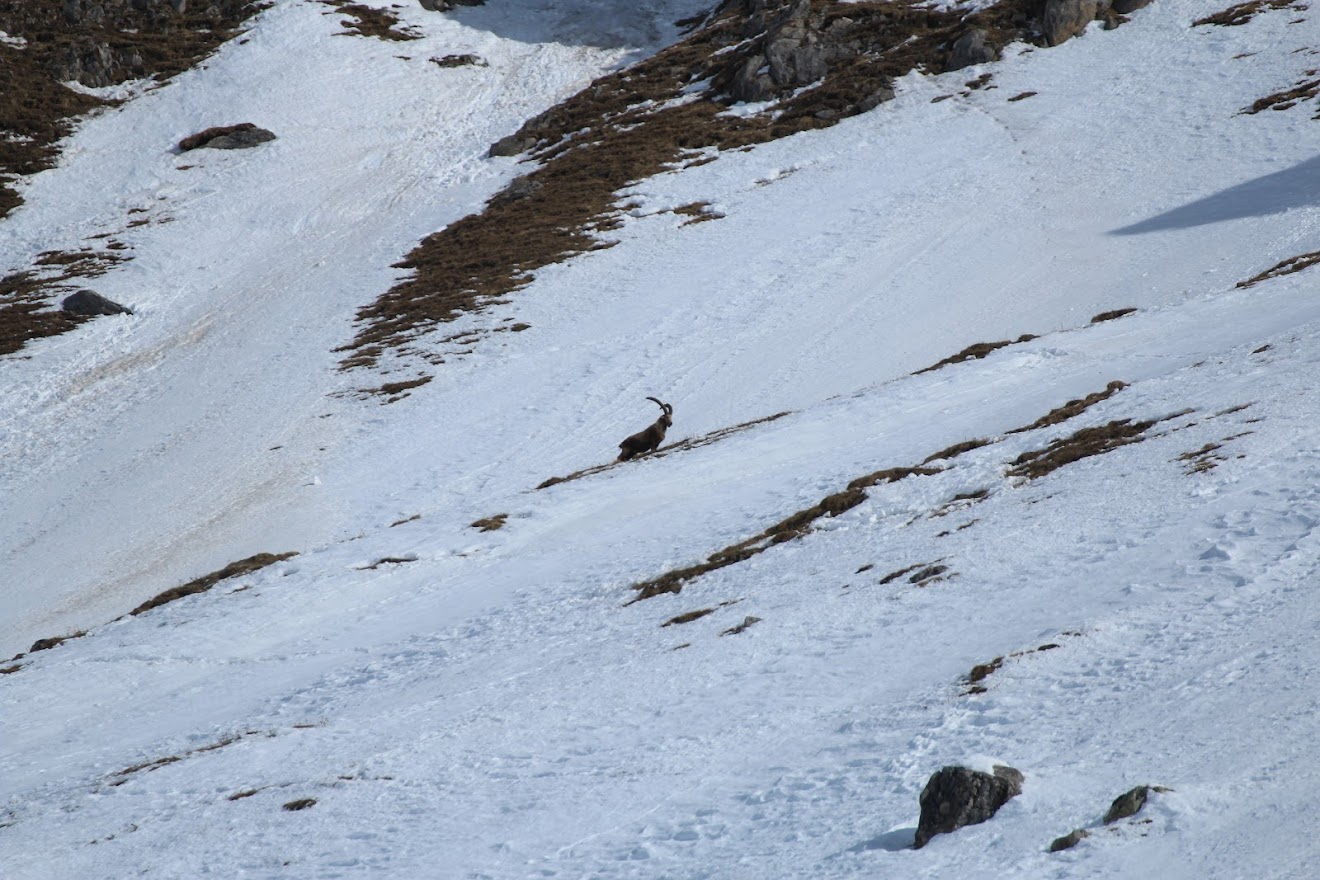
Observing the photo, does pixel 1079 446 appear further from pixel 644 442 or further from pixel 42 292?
pixel 42 292

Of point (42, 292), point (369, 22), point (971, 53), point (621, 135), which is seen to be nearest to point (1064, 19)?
point (971, 53)

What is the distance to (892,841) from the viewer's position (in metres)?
8.09

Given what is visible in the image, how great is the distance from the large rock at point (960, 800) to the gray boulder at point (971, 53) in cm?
5100

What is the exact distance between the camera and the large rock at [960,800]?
26.0 feet

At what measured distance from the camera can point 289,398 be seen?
35.3 m

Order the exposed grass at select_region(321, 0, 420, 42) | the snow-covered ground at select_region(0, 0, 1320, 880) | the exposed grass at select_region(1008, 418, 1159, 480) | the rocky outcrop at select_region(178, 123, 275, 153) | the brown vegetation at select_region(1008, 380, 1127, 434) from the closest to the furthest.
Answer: the snow-covered ground at select_region(0, 0, 1320, 880) → the exposed grass at select_region(1008, 418, 1159, 480) → the brown vegetation at select_region(1008, 380, 1127, 434) → the rocky outcrop at select_region(178, 123, 275, 153) → the exposed grass at select_region(321, 0, 420, 42)

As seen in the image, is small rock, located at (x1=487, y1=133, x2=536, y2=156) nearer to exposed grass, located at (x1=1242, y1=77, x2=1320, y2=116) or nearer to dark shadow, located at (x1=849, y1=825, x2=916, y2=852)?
exposed grass, located at (x1=1242, y1=77, x2=1320, y2=116)

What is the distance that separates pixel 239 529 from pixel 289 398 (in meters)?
8.89

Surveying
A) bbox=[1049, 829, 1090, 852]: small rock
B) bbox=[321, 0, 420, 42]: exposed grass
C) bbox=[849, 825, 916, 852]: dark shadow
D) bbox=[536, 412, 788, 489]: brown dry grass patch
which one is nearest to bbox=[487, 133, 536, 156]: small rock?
bbox=[321, 0, 420, 42]: exposed grass

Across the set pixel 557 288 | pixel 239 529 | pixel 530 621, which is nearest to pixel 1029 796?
pixel 530 621

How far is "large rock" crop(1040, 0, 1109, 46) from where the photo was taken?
53.3m

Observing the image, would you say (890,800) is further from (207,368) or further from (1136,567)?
(207,368)

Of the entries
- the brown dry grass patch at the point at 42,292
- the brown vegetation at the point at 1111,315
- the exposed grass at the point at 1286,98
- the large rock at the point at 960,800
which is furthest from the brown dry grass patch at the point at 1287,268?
the brown dry grass patch at the point at 42,292

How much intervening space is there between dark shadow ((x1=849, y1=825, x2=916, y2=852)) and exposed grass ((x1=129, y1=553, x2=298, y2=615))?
16540mm
